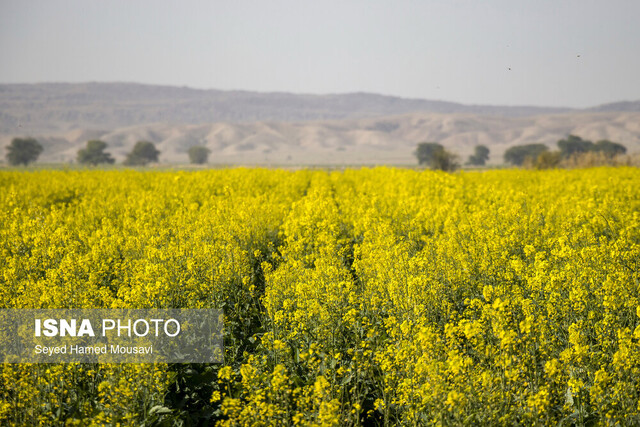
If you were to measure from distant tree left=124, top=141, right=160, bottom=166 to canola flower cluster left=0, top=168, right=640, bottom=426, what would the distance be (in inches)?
4590

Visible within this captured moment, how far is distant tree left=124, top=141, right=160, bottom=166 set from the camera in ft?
404

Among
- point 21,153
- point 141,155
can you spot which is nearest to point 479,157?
point 141,155

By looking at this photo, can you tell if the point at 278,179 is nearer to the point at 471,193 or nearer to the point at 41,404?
the point at 471,193

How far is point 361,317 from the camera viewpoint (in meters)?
6.34

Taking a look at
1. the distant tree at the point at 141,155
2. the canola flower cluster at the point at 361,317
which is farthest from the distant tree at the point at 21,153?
the canola flower cluster at the point at 361,317

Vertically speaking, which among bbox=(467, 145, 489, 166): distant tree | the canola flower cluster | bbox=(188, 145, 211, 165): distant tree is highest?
bbox=(188, 145, 211, 165): distant tree

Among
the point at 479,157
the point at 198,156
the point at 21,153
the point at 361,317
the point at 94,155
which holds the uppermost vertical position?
the point at 21,153

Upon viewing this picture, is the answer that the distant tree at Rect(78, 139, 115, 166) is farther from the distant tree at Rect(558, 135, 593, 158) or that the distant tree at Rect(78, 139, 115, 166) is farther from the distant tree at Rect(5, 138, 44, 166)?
the distant tree at Rect(558, 135, 593, 158)

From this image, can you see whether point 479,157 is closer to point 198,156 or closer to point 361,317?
point 198,156

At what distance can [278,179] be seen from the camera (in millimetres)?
19641

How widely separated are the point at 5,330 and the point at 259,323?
2761 millimetres

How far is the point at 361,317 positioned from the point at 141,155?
127 m

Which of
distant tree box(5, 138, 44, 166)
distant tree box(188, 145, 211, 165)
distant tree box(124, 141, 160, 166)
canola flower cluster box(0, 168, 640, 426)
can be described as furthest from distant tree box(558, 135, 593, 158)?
canola flower cluster box(0, 168, 640, 426)

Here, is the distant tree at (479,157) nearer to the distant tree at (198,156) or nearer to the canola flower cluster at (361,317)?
the distant tree at (198,156)
